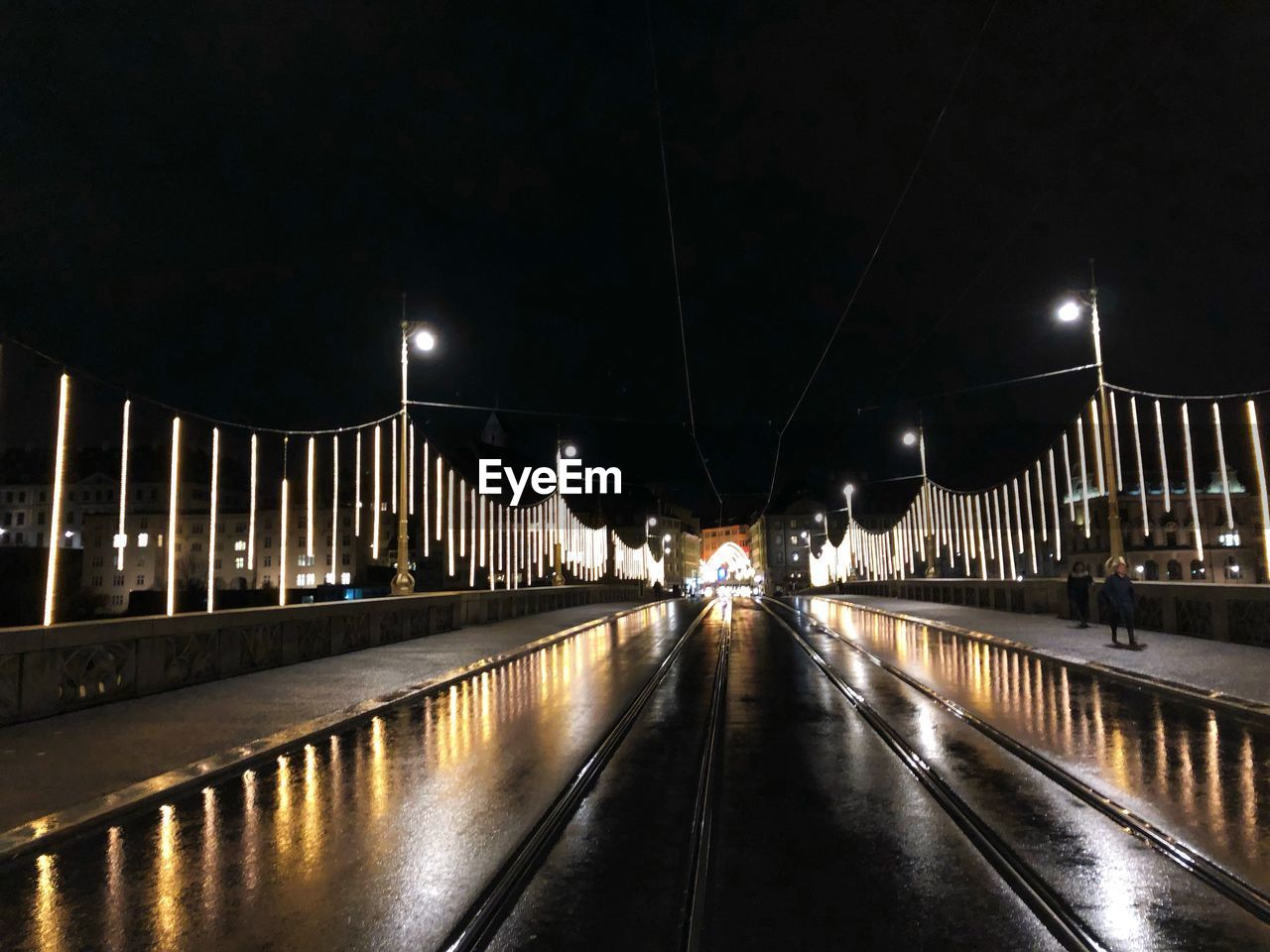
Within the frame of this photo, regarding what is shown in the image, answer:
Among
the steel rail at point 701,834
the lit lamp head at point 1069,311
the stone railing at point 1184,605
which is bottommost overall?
the steel rail at point 701,834

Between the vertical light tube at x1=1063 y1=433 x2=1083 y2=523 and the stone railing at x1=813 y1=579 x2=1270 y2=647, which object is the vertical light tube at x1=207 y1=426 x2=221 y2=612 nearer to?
the stone railing at x1=813 y1=579 x2=1270 y2=647

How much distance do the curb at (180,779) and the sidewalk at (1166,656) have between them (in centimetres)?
998

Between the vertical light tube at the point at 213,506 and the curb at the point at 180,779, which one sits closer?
the curb at the point at 180,779

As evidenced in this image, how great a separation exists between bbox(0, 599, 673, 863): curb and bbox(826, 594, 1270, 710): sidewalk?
9.98m

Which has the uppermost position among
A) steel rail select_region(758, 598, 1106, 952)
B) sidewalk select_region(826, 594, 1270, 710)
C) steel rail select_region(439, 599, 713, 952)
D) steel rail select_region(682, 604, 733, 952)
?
sidewalk select_region(826, 594, 1270, 710)

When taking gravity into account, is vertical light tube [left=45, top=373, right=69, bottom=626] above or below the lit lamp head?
below

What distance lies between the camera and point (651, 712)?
37.3 ft

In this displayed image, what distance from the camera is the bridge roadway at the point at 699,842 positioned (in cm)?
442

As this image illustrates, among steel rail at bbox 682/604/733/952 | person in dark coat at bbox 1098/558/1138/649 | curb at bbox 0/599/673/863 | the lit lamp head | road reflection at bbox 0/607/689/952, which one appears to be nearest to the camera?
steel rail at bbox 682/604/733/952

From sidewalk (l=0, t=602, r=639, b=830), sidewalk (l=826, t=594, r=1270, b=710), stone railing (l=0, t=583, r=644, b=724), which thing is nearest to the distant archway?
sidewalk (l=826, t=594, r=1270, b=710)

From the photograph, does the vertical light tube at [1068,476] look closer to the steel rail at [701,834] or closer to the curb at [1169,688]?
the curb at [1169,688]

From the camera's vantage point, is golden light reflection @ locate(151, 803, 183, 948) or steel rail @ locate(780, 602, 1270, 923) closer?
golden light reflection @ locate(151, 803, 183, 948)

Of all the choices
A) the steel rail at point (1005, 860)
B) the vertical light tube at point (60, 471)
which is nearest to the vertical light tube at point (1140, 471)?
the steel rail at point (1005, 860)

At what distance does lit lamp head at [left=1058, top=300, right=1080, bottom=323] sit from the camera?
19.8m
